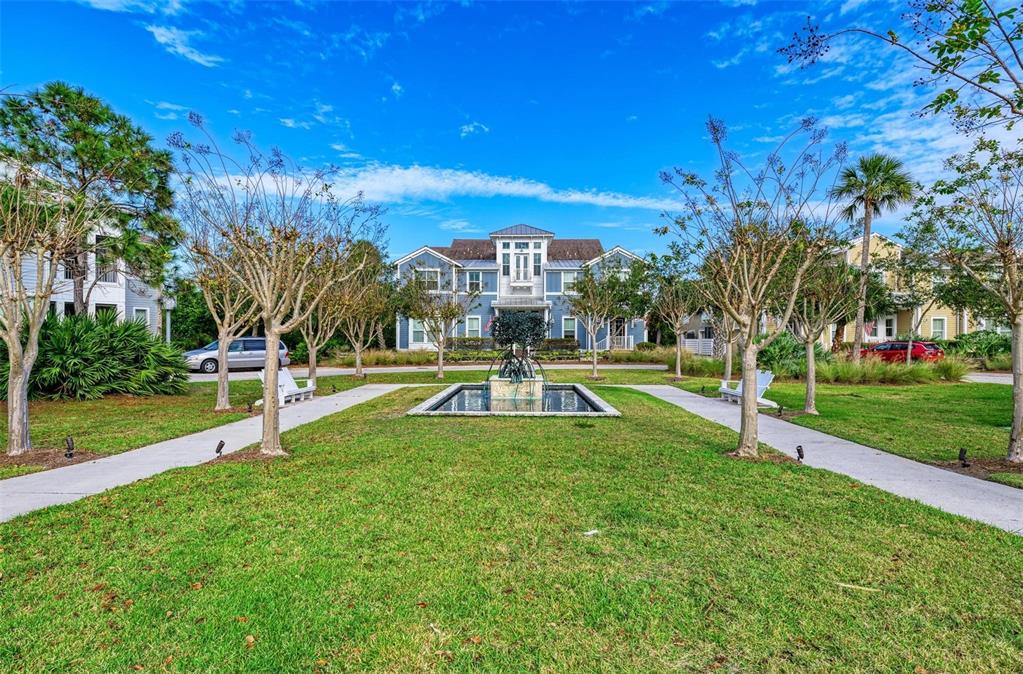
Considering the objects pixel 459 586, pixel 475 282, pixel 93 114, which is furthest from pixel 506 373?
pixel 475 282

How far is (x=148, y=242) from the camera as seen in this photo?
14.1 metres

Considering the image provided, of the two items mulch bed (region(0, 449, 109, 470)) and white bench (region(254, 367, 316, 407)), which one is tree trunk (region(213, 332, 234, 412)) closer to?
white bench (region(254, 367, 316, 407))

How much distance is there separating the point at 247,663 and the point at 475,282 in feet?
110

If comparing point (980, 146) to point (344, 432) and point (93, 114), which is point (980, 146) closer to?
point (344, 432)

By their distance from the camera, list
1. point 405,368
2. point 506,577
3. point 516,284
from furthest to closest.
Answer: point 516,284, point 405,368, point 506,577

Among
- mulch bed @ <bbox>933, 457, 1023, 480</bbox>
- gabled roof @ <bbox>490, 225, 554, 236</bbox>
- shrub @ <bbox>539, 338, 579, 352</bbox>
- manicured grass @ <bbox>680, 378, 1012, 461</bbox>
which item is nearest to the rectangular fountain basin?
manicured grass @ <bbox>680, 378, 1012, 461</bbox>

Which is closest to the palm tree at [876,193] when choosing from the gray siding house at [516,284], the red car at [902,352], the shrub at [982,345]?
the red car at [902,352]

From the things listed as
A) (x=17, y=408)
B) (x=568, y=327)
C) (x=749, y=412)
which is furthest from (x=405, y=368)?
(x=749, y=412)

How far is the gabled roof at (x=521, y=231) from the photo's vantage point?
35.7 m

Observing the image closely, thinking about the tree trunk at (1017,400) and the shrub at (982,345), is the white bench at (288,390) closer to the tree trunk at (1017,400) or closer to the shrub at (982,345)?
the tree trunk at (1017,400)

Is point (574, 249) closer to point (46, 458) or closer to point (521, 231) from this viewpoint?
point (521, 231)

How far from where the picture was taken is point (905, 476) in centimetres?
616

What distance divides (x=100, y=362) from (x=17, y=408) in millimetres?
7107

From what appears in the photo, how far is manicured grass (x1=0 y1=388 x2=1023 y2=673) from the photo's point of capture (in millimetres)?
2697
